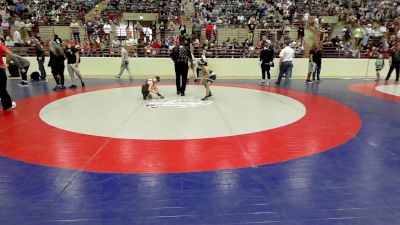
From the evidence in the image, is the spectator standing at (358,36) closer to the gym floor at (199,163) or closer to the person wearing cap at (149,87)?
the gym floor at (199,163)

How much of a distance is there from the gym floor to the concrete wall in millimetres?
7684

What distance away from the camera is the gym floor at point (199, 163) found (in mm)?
3436

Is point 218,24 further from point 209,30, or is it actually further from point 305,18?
point 305,18

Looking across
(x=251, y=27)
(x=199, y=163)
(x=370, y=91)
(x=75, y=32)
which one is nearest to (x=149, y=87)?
(x=199, y=163)

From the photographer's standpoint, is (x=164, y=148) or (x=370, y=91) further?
(x=370, y=91)

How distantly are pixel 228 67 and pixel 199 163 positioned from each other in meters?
12.2

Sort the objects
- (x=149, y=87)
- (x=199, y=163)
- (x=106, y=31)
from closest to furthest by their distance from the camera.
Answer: (x=199, y=163)
(x=149, y=87)
(x=106, y=31)

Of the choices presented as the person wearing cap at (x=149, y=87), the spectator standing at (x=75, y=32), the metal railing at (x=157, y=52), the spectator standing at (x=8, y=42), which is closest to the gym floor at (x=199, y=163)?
the person wearing cap at (x=149, y=87)

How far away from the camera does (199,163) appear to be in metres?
4.71

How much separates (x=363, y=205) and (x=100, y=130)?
4.61 m

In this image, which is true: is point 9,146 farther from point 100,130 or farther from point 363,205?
point 363,205

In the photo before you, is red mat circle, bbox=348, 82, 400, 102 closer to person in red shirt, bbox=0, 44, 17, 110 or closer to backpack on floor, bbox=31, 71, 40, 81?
person in red shirt, bbox=0, 44, 17, 110

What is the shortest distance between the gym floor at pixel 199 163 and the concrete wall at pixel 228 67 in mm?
7684

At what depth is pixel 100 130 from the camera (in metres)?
6.28
